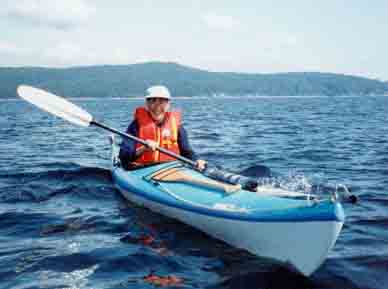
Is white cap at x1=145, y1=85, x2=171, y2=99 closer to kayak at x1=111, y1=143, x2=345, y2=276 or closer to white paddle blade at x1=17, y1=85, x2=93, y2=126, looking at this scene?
kayak at x1=111, y1=143, x2=345, y2=276

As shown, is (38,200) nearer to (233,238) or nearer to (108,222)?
(108,222)

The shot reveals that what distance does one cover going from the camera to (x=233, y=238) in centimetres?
545

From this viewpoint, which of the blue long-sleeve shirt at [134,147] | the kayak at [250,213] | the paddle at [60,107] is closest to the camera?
the kayak at [250,213]

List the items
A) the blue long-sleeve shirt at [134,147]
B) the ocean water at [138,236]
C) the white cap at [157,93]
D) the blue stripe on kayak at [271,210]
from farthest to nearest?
the blue long-sleeve shirt at [134,147], the white cap at [157,93], the ocean water at [138,236], the blue stripe on kayak at [271,210]

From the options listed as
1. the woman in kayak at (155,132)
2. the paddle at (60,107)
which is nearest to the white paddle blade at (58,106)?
the paddle at (60,107)

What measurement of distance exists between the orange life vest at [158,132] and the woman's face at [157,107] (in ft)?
0.25

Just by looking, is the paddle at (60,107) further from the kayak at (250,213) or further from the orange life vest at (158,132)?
the kayak at (250,213)

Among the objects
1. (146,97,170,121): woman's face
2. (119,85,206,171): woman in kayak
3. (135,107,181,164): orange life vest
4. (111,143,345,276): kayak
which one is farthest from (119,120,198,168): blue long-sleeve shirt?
(111,143,345,276): kayak

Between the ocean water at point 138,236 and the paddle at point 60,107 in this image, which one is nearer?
the ocean water at point 138,236

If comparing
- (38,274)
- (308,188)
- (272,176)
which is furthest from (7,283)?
(272,176)

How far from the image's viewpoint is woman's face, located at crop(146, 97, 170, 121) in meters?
7.66

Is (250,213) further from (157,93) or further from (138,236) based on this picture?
(157,93)

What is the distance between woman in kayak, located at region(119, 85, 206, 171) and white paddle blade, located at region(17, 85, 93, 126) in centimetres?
97

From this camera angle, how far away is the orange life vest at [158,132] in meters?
7.76
